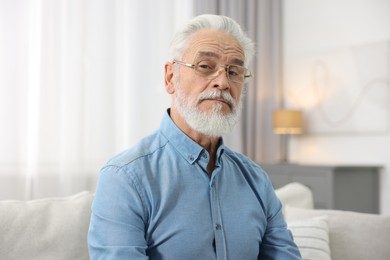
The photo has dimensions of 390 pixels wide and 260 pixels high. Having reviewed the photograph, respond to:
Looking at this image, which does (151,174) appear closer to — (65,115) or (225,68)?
(225,68)

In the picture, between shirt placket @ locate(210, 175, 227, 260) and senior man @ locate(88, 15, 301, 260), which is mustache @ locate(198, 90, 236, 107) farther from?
shirt placket @ locate(210, 175, 227, 260)

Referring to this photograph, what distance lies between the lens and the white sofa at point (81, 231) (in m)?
1.50

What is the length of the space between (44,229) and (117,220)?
1.09 ft

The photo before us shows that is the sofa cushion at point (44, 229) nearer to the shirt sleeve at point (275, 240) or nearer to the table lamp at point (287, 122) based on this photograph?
the shirt sleeve at point (275, 240)

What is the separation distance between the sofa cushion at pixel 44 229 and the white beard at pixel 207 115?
0.44 meters

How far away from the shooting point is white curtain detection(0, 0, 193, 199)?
3285 mm

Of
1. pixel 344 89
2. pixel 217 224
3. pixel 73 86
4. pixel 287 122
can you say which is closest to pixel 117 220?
pixel 217 224

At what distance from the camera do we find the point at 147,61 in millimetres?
3984

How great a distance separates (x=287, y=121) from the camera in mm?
4418

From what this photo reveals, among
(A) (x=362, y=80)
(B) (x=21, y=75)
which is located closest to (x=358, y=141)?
(A) (x=362, y=80)

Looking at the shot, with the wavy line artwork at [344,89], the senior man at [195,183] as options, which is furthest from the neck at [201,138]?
the wavy line artwork at [344,89]

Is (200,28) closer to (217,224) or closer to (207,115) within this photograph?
(207,115)

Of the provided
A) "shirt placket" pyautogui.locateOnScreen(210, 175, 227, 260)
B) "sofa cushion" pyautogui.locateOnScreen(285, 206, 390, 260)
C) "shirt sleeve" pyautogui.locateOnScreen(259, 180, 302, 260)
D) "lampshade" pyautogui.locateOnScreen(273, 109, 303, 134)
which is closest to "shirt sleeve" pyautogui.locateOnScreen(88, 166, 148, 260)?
"shirt placket" pyautogui.locateOnScreen(210, 175, 227, 260)

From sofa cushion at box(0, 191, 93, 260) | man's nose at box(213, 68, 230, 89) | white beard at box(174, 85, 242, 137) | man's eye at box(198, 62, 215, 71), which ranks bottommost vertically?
sofa cushion at box(0, 191, 93, 260)
